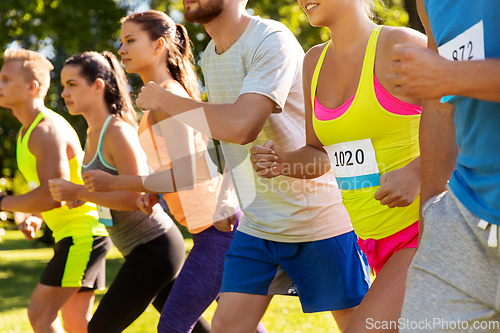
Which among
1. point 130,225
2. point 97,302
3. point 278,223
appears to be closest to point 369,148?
point 278,223

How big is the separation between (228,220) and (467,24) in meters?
1.79

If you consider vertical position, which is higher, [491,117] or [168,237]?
[491,117]

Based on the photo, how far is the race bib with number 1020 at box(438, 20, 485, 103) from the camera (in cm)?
132

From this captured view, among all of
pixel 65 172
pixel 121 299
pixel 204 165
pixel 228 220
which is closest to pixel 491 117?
pixel 228 220

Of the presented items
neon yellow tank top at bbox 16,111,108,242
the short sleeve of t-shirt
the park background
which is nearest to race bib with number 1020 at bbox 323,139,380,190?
the short sleeve of t-shirt

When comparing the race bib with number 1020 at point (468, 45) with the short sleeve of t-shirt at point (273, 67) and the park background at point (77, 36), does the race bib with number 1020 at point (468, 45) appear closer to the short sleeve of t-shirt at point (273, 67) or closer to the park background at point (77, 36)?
the short sleeve of t-shirt at point (273, 67)

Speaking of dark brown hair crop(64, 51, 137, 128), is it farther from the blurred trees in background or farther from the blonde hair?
the blurred trees in background

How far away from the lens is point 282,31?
8.16ft

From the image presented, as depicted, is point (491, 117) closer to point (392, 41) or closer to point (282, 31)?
point (392, 41)

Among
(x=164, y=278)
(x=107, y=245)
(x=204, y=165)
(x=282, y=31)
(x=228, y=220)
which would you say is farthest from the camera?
(x=107, y=245)

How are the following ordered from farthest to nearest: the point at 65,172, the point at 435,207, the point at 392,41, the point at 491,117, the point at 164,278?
the point at 65,172 → the point at 164,278 → the point at 392,41 → the point at 435,207 → the point at 491,117

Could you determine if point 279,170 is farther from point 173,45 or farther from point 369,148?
point 173,45

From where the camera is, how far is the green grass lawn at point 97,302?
5.64 meters

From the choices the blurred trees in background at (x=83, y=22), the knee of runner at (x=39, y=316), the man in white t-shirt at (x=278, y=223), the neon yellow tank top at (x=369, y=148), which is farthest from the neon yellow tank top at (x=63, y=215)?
the blurred trees in background at (x=83, y=22)
